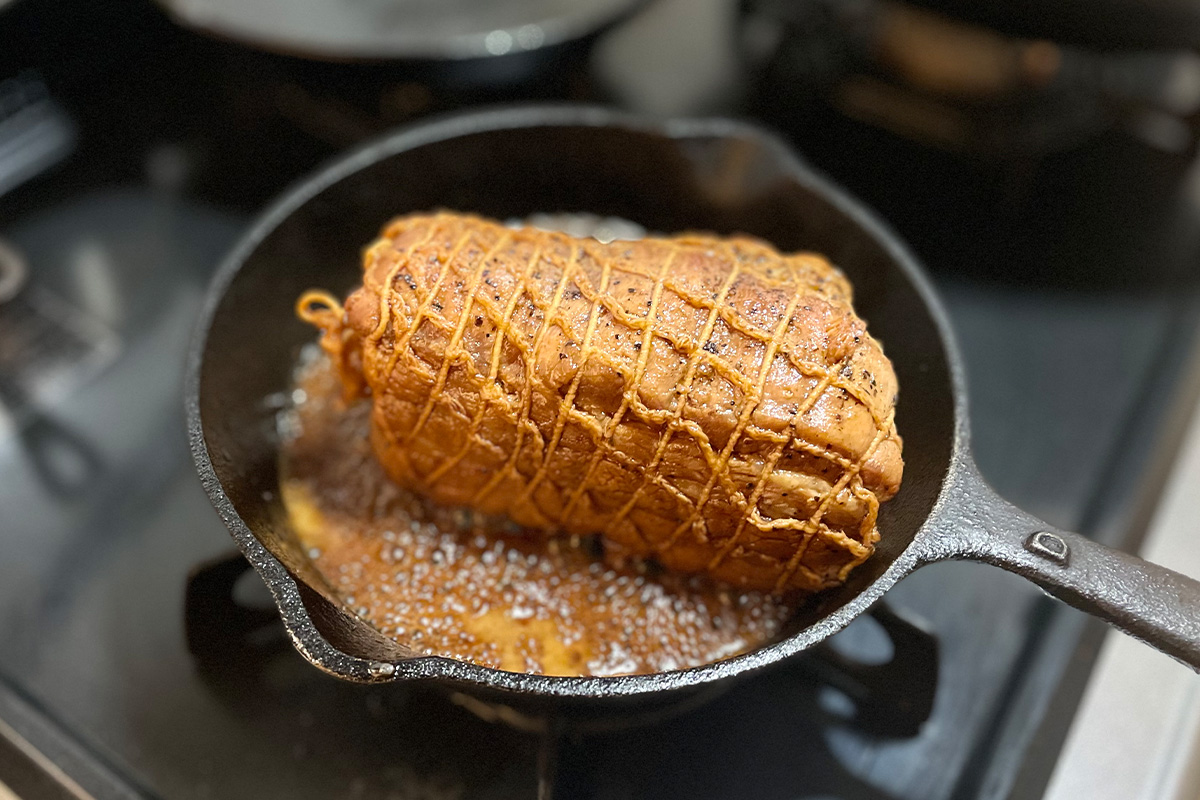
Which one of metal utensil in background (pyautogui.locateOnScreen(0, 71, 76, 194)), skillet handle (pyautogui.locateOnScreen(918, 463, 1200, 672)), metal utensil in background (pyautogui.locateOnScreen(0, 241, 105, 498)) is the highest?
metal utensil in background (pyautogui.locateOnScreen(0, 71, 76, 194))

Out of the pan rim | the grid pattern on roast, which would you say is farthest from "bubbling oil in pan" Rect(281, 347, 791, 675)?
the pan rim

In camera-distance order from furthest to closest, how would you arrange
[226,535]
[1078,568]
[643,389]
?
1. [226,535]
2. [643,389]
3. [1078,568]

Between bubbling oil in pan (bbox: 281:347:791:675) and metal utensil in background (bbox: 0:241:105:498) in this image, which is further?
metal utensil in background (bbox: 0:241:105:498)

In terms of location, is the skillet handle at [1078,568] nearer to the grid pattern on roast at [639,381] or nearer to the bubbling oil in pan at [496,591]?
the grid pattern on roast at [639,381]

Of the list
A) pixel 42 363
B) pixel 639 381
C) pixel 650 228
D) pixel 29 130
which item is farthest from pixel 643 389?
pixel 29 130

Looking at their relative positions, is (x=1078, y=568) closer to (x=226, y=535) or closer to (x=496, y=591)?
(x=496, y=591)

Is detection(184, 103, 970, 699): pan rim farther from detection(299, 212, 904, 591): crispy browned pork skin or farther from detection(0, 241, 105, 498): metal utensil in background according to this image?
detection(0, 241, 105, 498): metal utensil in background

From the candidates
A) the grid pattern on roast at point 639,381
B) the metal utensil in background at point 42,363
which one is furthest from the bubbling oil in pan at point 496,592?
the metal utensil in background at point 42,363
